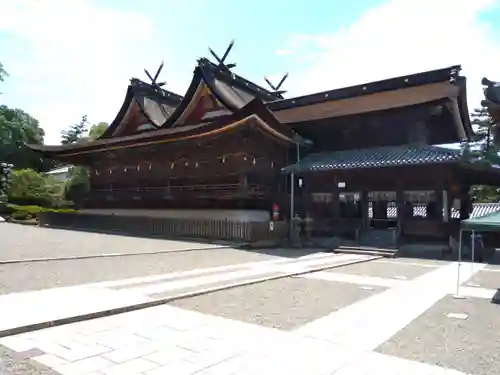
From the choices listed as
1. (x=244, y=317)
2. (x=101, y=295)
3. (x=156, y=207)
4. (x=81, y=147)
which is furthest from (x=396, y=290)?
(x=81, y=147)

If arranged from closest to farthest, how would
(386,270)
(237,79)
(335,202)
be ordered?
(386,270), (335,202), (237,79)

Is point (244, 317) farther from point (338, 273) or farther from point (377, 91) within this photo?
point (377, 91)

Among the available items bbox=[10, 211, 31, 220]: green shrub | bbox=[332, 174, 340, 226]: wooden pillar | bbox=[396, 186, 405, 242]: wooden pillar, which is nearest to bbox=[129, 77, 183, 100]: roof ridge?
bbox=[10, 211, 31, 220]: green shrub

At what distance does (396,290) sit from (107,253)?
800 cm

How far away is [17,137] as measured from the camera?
137 ft

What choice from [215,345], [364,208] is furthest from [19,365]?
[364,208]

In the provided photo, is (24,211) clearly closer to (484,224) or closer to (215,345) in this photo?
(215,345)

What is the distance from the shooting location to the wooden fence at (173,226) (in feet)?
51.9

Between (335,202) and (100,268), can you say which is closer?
(100,268)

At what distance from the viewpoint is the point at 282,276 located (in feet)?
29.1

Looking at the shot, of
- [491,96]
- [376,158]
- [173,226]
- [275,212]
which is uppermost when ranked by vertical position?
[376,158]

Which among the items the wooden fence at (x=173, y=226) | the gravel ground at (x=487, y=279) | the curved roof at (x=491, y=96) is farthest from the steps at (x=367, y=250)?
the curved roof at (x=491, y=96)

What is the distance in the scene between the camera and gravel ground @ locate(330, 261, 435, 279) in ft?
31.5

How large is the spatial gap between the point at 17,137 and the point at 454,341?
46122 millimetres
